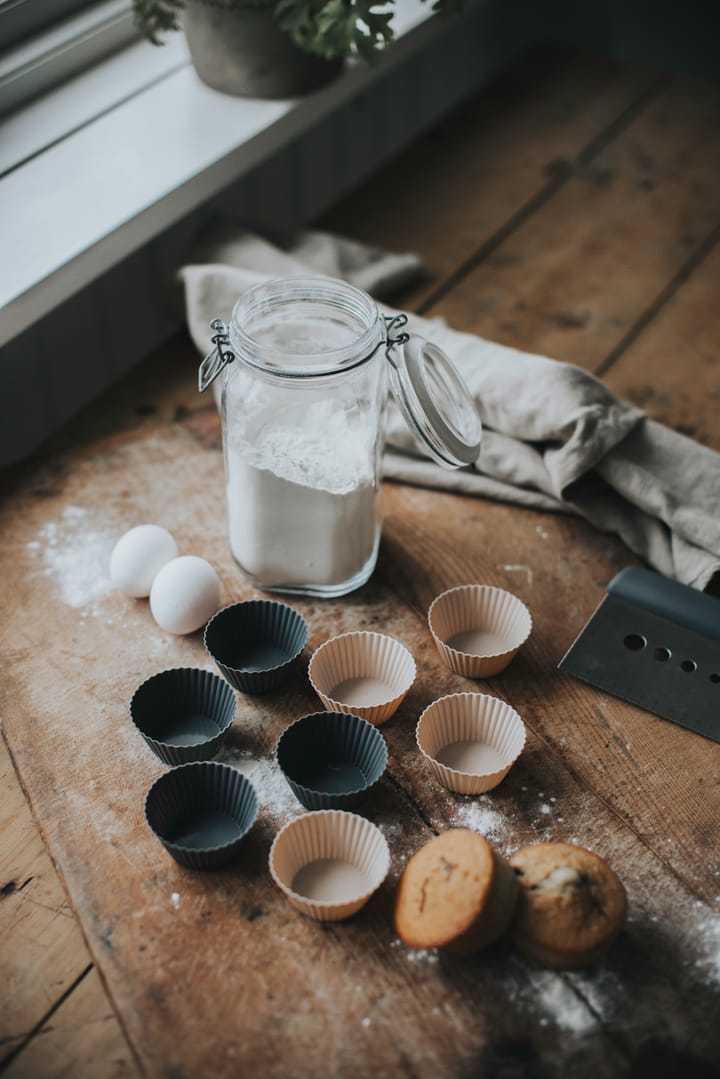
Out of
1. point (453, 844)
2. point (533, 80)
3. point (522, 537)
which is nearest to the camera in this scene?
point (453, 844)

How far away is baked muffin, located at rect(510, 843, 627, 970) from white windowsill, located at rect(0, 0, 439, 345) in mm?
768

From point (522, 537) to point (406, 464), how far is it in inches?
6.2

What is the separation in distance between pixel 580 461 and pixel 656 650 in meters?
0.22

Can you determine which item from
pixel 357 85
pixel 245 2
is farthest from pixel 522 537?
pixel 357 85

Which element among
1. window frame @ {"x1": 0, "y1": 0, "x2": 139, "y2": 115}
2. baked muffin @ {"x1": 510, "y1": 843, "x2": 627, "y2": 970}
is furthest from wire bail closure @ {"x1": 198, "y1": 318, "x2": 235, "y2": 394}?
window frame @ {"x1": 0, "y1": 0, "x2": 139, "y2": 115}

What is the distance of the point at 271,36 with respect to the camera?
1307 millimetres

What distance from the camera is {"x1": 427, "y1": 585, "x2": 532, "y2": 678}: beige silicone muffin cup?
930mm

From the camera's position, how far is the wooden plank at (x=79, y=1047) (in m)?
0.67

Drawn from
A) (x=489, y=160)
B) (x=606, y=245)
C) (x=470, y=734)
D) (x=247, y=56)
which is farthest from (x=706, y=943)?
(x=489, y=160)

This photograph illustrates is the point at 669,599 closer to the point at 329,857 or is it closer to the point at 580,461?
the point at 580,461

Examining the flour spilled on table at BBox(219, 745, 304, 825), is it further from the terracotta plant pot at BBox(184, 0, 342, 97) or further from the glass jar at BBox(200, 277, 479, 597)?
the terracotta plant pot at BBox(184, 0, 342, 97)

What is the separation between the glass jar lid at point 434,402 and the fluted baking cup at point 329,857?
0.34 m

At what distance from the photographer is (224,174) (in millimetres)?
1329

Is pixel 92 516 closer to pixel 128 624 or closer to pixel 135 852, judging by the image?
pixel 128 624
